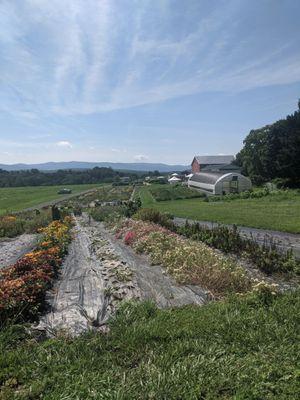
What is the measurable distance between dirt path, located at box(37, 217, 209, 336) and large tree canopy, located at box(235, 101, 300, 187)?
35293 millimetres

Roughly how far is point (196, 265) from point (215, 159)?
280 ft

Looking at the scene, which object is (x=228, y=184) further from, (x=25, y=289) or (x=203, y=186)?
(x=25, y=289)

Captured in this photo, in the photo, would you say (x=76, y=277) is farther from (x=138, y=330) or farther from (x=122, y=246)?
(x=122, y=246)

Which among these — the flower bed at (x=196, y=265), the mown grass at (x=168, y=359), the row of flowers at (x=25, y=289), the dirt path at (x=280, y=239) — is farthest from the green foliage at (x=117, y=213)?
the mown grass at (x=168, y=359)

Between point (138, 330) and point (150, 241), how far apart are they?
7582 mm

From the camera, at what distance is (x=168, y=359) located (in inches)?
161

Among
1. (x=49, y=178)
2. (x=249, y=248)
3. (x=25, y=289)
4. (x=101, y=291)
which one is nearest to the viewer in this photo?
(x=25, y=289)

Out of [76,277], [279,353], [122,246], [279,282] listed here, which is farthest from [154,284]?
[122,246]

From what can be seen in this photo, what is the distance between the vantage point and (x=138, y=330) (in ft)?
15.6

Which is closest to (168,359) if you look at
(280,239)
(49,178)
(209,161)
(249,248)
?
(249,248)

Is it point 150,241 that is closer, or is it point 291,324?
point 291,324

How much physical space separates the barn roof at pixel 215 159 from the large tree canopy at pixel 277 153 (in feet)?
96.6

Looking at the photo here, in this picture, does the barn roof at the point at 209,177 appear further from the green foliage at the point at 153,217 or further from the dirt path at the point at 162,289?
the dirt path at the point at 162,289

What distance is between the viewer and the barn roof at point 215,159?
8931cm
